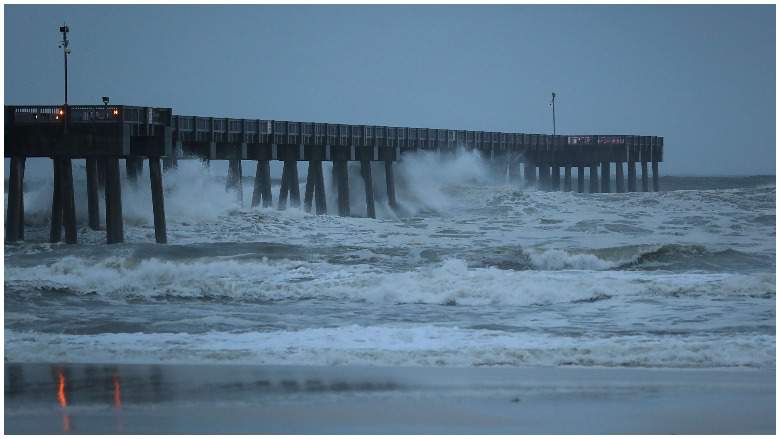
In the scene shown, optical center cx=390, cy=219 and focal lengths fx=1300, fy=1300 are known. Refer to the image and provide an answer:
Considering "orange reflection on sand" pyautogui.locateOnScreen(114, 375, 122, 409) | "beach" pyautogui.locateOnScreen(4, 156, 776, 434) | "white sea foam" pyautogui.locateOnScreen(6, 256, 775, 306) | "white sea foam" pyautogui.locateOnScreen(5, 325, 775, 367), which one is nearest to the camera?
"beach" pyautogui.locateOnScreen(4, 156, 776, 434)

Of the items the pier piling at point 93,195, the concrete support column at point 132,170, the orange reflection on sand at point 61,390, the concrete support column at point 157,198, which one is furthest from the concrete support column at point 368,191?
the orange reflection on sand at point 61,390

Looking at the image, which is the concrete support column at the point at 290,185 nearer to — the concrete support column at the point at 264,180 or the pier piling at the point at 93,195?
the concrete support column at the point at 264,180

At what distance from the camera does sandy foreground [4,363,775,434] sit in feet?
36.2

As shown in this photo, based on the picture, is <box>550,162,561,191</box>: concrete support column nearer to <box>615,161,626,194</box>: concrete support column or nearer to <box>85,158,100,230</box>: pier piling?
<box>615,161,626,194</box>: concrete support column

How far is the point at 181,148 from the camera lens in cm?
3459

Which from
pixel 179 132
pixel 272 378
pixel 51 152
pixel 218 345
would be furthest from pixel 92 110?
pixel 272 378

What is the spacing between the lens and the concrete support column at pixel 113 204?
30.2 meters

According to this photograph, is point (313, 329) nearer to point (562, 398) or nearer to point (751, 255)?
point (562, 398)

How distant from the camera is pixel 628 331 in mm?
16422

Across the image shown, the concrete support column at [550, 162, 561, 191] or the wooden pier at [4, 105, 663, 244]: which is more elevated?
the wooden pier at [4, 105, 663, 244]

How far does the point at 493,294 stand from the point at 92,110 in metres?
13.8

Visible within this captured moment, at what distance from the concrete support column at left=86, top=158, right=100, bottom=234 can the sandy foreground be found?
1931cm

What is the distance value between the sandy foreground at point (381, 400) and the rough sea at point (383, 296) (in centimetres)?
70

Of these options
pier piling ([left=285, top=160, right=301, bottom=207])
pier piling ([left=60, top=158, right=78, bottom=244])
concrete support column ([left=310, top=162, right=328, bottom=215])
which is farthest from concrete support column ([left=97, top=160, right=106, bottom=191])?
concrete support column ([left=310, top=162, right=328, bottom=215])
